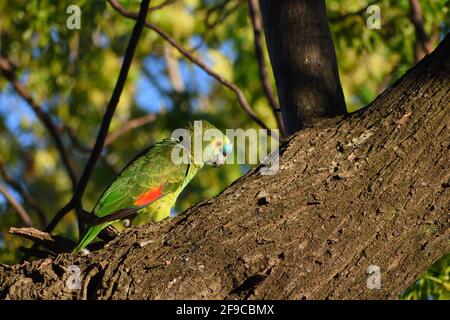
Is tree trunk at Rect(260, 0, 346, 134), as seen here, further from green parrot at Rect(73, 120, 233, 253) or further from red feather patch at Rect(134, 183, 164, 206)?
red feather patch at Rect(134, 183, 164, 206)

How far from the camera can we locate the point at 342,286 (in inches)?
122

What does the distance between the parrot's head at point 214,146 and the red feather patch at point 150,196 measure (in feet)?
3.06

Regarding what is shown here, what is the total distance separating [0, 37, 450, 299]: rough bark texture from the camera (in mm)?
3096

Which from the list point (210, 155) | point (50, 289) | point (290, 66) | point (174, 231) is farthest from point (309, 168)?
point (210, 155)

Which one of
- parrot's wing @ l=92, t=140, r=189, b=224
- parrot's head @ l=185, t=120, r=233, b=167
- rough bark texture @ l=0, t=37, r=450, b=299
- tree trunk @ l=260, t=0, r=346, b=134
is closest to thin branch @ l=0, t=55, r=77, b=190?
parrot's wing @ l=92, t=140, r=189, b=224

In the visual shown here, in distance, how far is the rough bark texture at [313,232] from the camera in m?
3.10

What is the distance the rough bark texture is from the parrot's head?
3557 millimetres

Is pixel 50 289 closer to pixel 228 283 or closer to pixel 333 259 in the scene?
pixel 228 283

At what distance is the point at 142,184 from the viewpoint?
6137 millimetres

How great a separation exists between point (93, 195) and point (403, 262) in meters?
12.1

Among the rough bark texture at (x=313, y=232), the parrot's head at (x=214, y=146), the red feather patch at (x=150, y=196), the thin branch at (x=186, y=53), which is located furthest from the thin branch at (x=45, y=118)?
the rough bark texture at (x=313, y=232)

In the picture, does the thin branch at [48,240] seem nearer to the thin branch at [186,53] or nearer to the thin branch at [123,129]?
the thin branch at [186,53]

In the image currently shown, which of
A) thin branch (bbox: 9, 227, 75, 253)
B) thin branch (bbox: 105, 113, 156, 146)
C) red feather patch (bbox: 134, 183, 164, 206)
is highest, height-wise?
thin branch (bbox: 105, 113, 156, 146)

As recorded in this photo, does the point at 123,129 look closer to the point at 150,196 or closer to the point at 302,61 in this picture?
the point at 150,196
